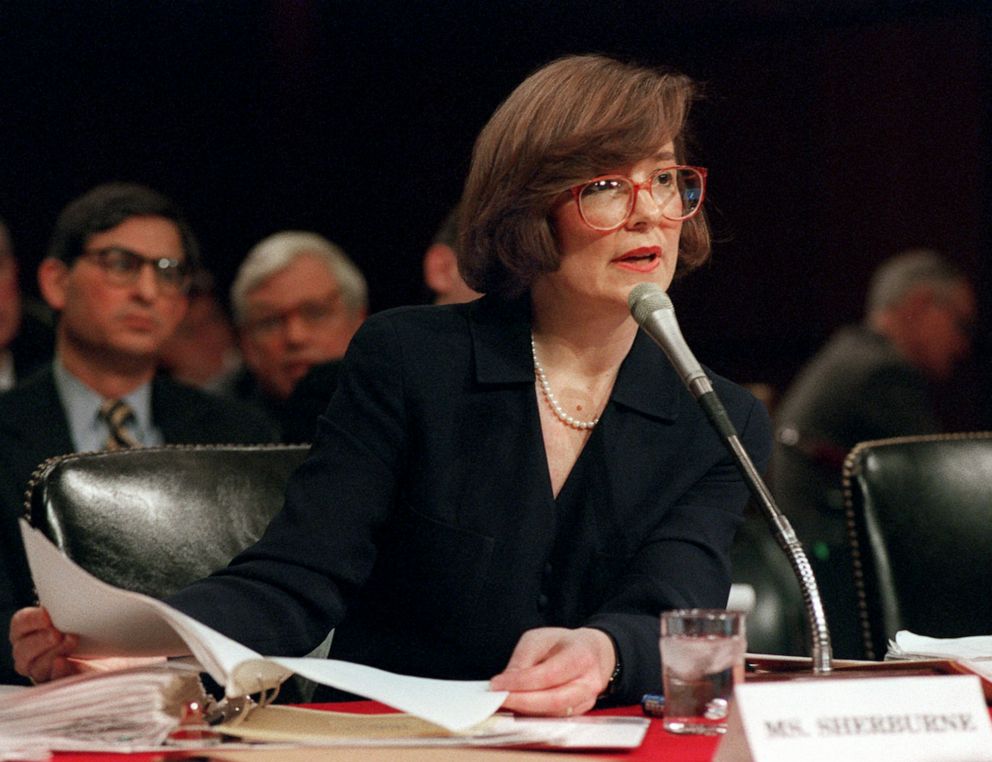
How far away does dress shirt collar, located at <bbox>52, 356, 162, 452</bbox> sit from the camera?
3018 mm

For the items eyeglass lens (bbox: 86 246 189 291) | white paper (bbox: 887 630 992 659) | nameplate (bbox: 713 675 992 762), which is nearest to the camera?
nameplate (bbox: 713 675 992 762)

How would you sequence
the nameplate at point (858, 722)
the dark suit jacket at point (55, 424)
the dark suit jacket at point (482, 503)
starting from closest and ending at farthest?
the nameplate at point (858, 722), the dark suit jacket at point (482, 503), the dark suit jacket at point (55, 424)

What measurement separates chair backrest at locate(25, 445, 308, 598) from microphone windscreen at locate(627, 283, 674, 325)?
0.66 meters

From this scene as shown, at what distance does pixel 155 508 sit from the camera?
5.97 feet

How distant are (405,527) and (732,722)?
26.4 inches

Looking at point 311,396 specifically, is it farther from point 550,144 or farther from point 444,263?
point 550,144

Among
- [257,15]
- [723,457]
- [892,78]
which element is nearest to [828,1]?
[892,78]

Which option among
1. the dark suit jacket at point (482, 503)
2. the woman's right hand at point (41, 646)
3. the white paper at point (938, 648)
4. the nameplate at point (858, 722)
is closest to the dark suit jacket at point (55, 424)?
the dark suit jacket at point (482, 503)

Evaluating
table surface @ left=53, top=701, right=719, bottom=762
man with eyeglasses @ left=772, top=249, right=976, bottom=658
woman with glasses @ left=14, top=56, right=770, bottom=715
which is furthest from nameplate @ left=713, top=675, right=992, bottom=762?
man with eyeglasses @ left=772, top=249, right=976, bottom=658

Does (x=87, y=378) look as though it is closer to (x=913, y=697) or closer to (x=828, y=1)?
(x=913, y=697)

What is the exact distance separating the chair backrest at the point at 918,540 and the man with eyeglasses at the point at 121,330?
4.92 ft

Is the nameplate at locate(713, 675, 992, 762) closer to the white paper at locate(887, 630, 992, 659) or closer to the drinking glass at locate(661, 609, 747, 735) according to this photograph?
the drinking glass at locate(661, 609, 747, 735)

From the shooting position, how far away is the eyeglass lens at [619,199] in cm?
159

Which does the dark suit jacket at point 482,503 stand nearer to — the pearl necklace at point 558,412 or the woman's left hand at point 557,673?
the pearl necklace at point 558,412
